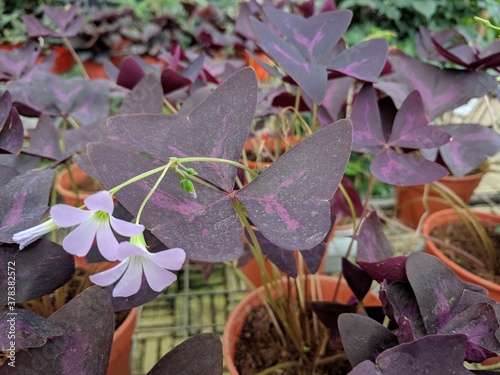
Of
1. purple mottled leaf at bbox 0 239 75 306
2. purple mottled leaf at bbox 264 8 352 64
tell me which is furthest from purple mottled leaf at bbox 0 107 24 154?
purple mottled leaf at bbox 264 8 352 64

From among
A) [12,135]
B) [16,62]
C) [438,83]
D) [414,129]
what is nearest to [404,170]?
[414,129]

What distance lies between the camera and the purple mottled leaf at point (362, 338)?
17.1 inches

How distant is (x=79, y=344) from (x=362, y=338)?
0.30 m

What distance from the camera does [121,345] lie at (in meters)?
0.77

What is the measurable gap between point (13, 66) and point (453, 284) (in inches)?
41.8

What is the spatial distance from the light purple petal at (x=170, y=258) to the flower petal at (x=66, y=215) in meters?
0.07

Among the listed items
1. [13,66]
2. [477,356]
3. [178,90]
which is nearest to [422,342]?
[477,356]

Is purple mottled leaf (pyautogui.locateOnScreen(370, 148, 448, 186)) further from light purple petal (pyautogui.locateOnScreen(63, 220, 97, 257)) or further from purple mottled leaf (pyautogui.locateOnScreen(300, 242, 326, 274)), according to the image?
light purple petal (pyautogui.locateOnScreen(63, 220, 97, 257))

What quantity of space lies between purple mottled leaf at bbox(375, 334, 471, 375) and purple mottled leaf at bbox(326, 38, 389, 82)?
0.37m

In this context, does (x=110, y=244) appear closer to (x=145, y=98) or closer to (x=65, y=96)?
(x=145, y=98)

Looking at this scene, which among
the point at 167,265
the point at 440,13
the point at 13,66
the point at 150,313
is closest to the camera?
the point at 167,265

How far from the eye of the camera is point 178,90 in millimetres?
904

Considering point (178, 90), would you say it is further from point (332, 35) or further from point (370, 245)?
point (370, 245)

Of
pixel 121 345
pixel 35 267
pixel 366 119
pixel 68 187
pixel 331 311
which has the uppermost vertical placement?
pixel 366 119
